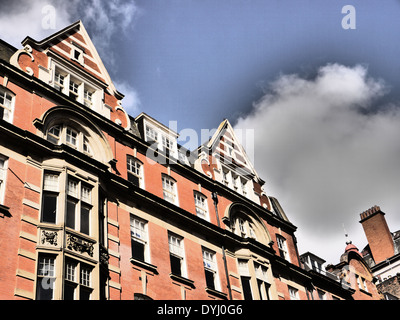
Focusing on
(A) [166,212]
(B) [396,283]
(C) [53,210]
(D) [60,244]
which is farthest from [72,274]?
(B) [396,283]

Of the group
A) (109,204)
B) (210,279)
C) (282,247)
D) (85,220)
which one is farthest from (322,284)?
(85,220)

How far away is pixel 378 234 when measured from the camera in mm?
63719

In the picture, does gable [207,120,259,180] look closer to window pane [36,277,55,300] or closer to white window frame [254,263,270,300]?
white window frame [254,263,270,300]

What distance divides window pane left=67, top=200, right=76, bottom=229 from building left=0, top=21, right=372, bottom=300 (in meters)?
0.06

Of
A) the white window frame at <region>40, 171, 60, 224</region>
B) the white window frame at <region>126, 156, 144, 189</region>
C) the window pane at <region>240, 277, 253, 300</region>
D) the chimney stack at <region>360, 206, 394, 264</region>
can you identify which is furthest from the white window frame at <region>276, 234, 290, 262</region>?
the chimney stack at <region>360, 206, 394, 264</region>

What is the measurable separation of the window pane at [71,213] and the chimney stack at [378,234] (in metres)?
46.8

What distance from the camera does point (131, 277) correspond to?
995 inches

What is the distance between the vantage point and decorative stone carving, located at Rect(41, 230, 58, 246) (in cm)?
2225

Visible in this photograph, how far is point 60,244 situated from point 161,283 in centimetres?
625

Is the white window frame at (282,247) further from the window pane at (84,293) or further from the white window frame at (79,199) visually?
the window pane at (84,293)

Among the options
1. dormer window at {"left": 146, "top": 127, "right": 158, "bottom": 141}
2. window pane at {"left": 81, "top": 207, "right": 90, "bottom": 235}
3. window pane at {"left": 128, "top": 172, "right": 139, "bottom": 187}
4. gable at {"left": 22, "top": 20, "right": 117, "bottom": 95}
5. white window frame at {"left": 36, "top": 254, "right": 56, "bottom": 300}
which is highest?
gable at {"left": 22, "top": 20, "right": 117, "bottom": 95}

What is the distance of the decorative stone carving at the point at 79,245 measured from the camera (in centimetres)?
2273

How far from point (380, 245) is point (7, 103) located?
4901 cm

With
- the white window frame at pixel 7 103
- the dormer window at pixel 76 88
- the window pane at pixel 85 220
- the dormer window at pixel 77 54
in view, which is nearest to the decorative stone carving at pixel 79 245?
the window pane at pixel 85 220
